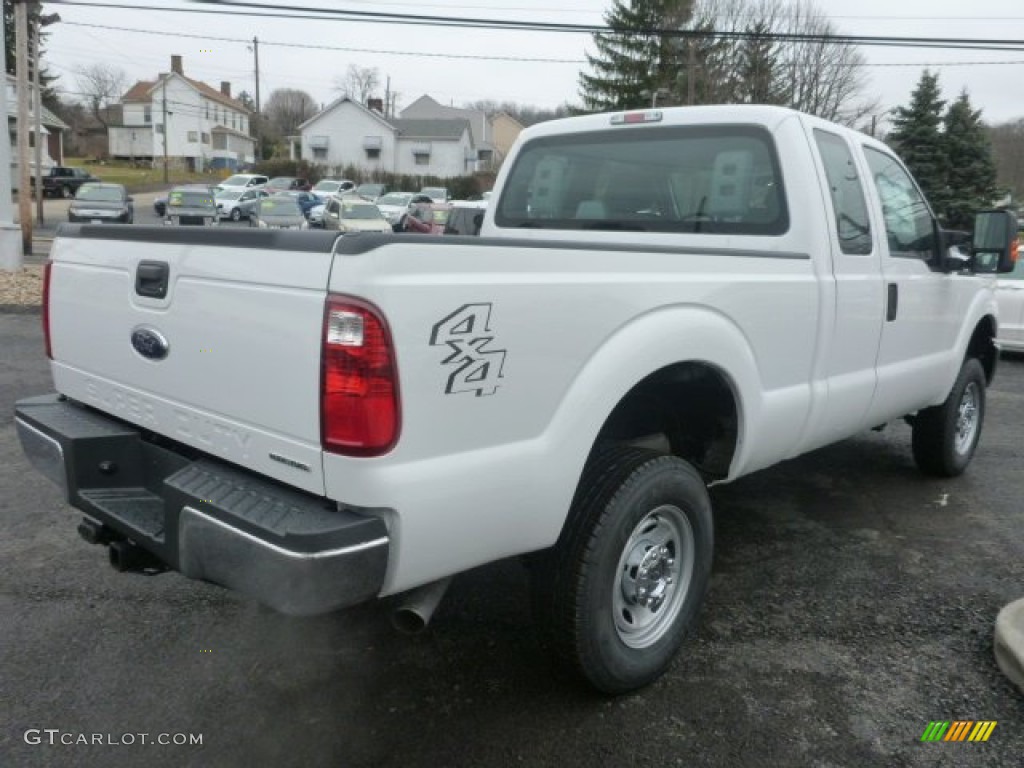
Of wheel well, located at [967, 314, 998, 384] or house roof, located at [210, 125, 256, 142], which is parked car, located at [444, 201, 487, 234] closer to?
wheel well, located at [967, 314, 998, 384]

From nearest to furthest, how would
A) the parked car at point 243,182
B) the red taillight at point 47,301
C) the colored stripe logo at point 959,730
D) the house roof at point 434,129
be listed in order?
the colored stripe logo at point 959,730 → the red taillight at point 47,301 → the parked car at point 243,182 → the house roof at point 434,129

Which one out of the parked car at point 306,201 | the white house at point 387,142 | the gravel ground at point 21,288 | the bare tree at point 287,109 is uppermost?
the bare tree at point 287,109

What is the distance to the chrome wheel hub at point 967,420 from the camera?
5.54 meters

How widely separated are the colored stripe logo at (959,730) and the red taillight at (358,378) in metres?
2.08

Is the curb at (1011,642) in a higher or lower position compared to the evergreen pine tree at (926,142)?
lower

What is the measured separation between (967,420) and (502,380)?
4581 millimetres

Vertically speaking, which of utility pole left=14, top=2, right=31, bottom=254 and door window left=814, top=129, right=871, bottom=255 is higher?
utility pole left=14, top=2, right=31, bottom=254

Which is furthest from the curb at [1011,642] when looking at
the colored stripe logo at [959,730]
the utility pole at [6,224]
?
the utility pole at [6,224]

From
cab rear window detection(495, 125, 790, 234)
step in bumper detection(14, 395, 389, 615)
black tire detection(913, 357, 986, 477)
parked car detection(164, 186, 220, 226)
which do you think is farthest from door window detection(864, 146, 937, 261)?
parked car detection(164, 186, 220, 226)

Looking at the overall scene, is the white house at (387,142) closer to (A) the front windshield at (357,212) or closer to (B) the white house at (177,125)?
(B) the white house at (177,125)

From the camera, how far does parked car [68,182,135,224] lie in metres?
27.4

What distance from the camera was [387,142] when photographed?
228 feet

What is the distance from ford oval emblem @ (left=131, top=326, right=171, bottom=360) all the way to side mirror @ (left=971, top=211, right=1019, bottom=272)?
4.40m

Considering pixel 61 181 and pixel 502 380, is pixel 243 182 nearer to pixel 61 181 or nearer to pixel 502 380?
pixel 61 181
